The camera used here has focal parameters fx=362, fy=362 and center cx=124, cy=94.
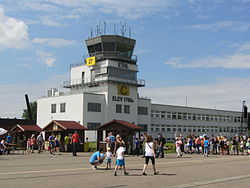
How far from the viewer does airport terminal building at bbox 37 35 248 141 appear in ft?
185

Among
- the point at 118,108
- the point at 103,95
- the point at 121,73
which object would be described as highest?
the point at 121,73

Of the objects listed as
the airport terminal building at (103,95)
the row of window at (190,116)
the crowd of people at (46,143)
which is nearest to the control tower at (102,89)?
the airport terminal building at (103,95)

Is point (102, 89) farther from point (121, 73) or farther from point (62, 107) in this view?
point (62, 107)

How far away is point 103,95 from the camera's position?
57844 millimetres

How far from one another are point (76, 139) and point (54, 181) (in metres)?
12.5

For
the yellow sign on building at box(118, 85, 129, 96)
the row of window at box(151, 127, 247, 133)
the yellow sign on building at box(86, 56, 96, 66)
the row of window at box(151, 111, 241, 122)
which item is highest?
the yellow sign on building at box(86, 56, 96, 66)

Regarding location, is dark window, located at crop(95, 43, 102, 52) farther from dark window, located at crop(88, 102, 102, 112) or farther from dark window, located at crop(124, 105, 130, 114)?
dark window, located at crop(124, 105, 130, 114)

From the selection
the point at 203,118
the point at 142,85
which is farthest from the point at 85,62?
the point at 203,118

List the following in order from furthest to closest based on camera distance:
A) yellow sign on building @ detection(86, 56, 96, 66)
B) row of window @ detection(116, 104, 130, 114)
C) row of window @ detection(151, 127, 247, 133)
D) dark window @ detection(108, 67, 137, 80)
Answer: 1. row of window @ detection(151, 127, 247, 133)
2. yellow sign on building @ detection(86, 56, 96, 66)
3. row of window @ detection(116, 104, 130, 114)
4. dark window @ detection(108, 67, 137, 80)

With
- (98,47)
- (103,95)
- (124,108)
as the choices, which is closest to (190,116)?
(124,108)

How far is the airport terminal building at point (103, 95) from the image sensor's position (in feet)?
185

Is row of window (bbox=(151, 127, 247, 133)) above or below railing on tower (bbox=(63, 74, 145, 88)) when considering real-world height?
below

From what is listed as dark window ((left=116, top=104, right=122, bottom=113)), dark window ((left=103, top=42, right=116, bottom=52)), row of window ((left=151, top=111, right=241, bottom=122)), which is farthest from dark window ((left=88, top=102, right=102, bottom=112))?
row of window ((left=151, top=111, right=241, bottom=122))

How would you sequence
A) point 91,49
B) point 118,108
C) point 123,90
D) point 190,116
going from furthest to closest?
point 190,116, point 91,49, point 123,90, point 118,108
